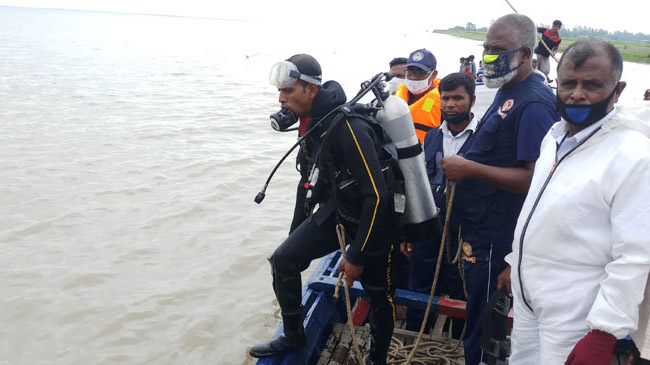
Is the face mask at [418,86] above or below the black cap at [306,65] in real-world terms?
below

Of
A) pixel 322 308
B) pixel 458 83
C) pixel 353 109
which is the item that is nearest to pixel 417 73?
pixel 458 83

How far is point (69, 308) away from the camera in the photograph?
5371 millimetres

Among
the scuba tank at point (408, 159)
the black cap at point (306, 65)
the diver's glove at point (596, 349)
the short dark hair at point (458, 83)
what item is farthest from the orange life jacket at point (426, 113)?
the diver's glove at point (596, 349)

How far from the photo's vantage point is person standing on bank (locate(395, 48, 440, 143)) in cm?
460

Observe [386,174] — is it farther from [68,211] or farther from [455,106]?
[68,211]

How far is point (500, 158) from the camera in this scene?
8.83 ft

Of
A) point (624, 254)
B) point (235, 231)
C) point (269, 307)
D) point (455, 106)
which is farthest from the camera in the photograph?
point (235, 231)

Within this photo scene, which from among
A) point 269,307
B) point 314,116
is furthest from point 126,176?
point 314,116

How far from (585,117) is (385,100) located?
124 centimetres

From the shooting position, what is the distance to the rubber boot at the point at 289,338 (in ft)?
10.1

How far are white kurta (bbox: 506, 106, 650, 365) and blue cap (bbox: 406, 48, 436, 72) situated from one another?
290 cm

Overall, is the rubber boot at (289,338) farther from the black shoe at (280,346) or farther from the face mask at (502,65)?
the face mask at (502,65)

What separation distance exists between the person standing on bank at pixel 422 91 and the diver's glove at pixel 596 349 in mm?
3022

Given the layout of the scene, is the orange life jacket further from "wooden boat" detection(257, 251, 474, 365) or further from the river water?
the river water
